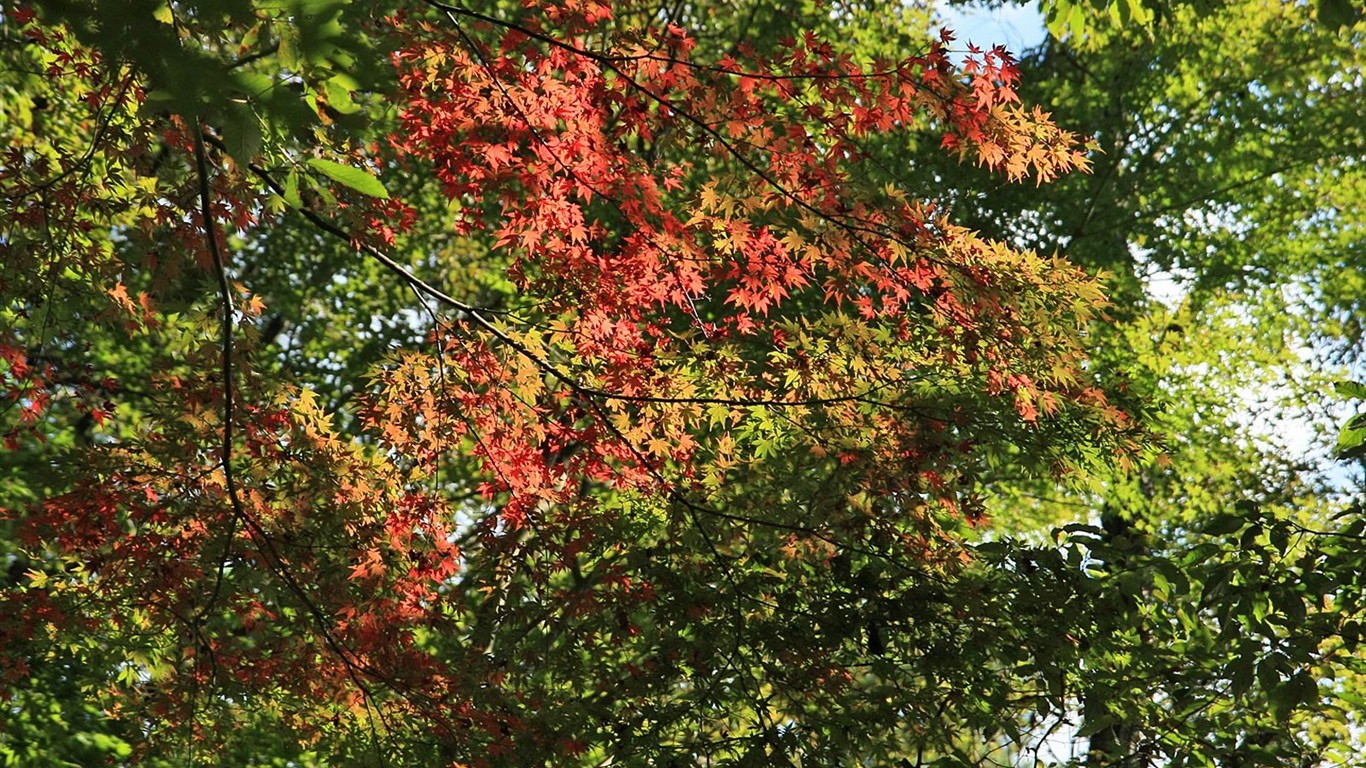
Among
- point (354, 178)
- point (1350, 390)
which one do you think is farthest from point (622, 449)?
point (354, 178)

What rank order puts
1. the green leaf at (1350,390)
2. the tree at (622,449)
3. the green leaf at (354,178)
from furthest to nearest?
the tree at (622,449), the green leaf at (1350,390), the green leaf at (354,178)

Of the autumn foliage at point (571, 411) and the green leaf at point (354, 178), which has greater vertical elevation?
the autumn foliage at point (571, 411)

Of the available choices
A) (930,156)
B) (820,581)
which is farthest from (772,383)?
(930,156)

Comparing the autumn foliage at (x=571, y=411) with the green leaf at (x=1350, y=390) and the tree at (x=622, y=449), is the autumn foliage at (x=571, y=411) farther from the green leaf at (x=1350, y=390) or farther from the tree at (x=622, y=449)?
the green leaf at (x=1350, y=390)

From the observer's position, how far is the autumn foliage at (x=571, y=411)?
16.3ft

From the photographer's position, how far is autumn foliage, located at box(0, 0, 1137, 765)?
4.96 meters

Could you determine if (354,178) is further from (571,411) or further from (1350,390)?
(571,411)

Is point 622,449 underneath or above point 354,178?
above

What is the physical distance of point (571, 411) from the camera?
5.97 metres

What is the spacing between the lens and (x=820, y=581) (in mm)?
5883

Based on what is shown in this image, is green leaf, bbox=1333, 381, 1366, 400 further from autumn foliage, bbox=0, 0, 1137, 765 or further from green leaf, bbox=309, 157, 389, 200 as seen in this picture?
green leaf, bbox=309, 157, 389, 200

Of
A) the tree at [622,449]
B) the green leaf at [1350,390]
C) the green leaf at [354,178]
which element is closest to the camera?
Result: the green leaf at [354,178]

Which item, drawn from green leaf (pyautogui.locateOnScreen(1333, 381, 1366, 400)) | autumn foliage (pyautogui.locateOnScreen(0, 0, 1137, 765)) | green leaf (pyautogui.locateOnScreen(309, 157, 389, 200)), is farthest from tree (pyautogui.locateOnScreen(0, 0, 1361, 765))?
green leaf (pyautogui.locateOnScreen(309, 157, 389, 200))

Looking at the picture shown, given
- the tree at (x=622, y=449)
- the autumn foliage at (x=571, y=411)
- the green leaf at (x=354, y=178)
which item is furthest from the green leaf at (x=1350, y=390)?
the green leaf at (x=354, y=178)
